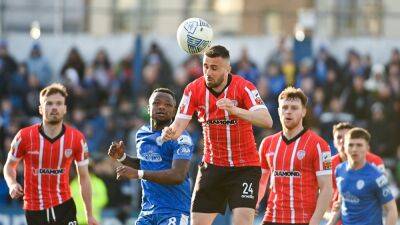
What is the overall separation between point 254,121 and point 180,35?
1.55 metres

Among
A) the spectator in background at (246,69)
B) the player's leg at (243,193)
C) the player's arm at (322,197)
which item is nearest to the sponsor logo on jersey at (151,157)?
the player's leg at (243,193)

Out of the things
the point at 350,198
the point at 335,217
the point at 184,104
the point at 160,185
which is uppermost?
the point at 184,104

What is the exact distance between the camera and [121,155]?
37.4 ft

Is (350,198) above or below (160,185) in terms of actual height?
below

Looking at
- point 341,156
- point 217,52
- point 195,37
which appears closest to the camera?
point 217,52

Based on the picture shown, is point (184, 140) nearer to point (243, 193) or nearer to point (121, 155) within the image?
point (121, 155)

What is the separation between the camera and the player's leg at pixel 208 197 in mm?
11906

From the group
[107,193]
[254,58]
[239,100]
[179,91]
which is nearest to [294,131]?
[239,100]

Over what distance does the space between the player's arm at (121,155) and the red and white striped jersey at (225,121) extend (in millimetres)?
767

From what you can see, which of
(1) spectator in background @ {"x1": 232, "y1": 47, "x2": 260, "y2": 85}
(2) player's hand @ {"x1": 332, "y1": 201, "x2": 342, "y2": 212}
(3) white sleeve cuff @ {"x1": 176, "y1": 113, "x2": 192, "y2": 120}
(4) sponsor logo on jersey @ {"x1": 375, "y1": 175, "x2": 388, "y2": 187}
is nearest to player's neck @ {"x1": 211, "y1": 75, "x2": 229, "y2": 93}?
(3) white sleeve cuff @ {"x1": 176, "y1": 113, "x2": 192, "y2": 120}

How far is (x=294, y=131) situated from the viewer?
40.5 feet

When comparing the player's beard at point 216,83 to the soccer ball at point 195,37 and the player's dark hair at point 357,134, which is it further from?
the player's dark hair at point 357,134

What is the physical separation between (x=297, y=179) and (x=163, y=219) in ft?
5.22

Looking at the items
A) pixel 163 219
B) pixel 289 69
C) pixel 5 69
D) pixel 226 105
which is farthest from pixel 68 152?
pixel 5 69
